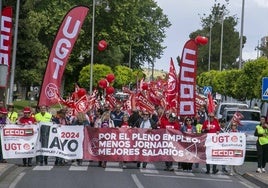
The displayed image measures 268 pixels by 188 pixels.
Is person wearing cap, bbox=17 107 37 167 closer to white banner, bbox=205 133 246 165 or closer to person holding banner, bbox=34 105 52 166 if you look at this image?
person holding banner, bbox=34 105 52 166

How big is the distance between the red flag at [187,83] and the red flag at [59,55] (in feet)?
12.4

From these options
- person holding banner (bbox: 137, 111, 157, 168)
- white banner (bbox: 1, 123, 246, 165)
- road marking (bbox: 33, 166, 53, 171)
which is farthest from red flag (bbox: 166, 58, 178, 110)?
road marking (bbox: 33, 166, 53, 171)

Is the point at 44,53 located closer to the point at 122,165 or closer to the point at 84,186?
the point at 122,165

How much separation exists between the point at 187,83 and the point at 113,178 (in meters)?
6.58

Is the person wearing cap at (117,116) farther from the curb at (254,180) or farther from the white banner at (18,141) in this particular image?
the curb at (254,180)

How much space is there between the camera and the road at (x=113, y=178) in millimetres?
17609

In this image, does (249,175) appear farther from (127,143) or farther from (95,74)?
(95,74)

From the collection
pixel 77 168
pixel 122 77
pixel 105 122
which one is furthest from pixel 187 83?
pixel 122 77

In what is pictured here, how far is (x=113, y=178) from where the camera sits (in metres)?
19.3

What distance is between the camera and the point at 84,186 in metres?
17.1

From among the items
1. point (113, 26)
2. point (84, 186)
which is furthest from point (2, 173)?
point (113, 26)

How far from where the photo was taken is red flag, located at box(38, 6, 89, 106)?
22.6 meters

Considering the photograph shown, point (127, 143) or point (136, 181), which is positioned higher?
point (127, 143)

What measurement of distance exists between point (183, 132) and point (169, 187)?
515 centimetres
